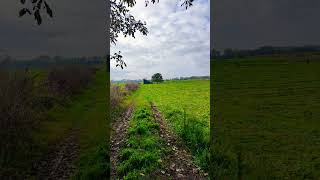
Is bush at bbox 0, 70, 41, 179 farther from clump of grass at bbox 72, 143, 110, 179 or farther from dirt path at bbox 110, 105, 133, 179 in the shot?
dirt path at bbox 110, 105, 133, 179

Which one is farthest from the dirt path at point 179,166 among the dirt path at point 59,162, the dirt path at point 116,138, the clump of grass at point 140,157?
the dirt path at point 59,162

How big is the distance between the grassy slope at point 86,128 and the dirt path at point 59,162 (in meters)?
0.22

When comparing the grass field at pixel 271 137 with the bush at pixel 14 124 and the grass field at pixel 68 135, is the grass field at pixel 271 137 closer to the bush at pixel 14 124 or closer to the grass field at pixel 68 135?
the grass field at pixel 68 135

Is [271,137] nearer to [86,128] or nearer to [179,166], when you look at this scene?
[179,166]

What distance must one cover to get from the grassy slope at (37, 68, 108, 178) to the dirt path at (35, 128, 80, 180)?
224 millimetres

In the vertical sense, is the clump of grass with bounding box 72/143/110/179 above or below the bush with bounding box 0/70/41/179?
below

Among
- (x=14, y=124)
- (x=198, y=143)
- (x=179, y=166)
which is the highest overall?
(x=14, y=124)

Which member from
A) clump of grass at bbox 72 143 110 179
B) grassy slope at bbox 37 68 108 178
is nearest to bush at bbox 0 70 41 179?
grassy slope at bbox 37 68 108 178

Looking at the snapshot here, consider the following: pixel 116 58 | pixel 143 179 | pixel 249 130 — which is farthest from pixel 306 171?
pixel 249 130

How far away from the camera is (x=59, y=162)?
1070 cm

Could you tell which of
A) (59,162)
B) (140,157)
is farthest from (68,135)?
(140,157)

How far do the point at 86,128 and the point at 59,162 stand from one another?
17.7 ft

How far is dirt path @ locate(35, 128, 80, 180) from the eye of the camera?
31.9ft

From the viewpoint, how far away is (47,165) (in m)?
10.3
